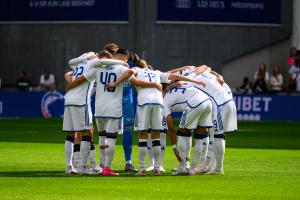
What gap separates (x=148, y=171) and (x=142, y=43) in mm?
25261

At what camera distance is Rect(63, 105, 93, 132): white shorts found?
64.5ft

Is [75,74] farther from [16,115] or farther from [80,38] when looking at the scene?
[80,38]

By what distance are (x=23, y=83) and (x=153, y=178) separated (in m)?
26.5

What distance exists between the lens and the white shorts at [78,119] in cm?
1967

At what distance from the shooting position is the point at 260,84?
41969mm

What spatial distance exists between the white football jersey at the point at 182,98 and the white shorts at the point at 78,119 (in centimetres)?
147

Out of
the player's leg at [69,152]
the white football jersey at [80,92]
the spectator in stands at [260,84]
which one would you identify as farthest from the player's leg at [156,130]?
the spectator in stands at [260,84]

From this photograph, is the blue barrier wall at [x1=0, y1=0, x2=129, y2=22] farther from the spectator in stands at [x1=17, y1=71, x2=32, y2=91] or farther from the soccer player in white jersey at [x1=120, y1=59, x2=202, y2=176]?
the soccer player in white jersey at [x1=120, y1=59, x2=202, y2=176]

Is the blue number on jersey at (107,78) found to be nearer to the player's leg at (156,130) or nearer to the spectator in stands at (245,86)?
the player's leg at (156,130)

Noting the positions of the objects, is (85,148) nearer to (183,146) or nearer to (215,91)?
(183,146)

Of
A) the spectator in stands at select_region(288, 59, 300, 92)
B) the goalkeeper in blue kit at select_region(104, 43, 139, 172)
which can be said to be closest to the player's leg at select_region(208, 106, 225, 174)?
the goalkeeper in blue kit at select_region(104, 43, 139, 172)

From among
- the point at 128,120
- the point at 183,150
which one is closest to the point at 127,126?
the point at 128,120

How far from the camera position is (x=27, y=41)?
47625mm

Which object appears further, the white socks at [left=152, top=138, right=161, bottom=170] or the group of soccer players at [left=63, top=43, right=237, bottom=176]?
the white socks at [left=152, top=138, right=161, bottom=170]
